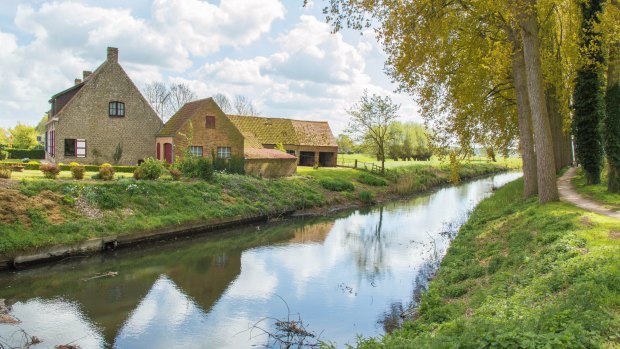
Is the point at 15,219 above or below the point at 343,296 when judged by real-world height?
above

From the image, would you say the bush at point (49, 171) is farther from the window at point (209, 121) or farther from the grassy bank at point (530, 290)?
the grassy bank at point (530, 290)

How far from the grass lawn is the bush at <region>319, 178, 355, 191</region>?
48.2 ft

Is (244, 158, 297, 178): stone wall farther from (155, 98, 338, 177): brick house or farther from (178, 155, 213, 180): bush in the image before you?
(178, 155, 213, 180): bush

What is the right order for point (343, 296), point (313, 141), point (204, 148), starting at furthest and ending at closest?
point (313, 141) → point (204, 148) → point (343, 296)

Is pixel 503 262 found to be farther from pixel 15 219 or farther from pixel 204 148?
pixel 204 148

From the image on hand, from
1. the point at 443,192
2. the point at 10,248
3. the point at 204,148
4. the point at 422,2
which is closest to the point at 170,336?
the point at 10,248

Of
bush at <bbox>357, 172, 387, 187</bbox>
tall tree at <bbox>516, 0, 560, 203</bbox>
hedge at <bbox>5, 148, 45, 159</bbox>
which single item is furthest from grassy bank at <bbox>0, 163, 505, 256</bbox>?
hedge at <bbox>5, 148, 45, 159</bbox>

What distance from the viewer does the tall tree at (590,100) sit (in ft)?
59.4

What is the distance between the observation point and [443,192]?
1519 inches

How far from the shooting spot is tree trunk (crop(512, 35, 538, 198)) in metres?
17.2

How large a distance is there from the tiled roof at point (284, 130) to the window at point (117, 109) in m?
12.4

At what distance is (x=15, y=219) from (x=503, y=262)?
1498 centimetres

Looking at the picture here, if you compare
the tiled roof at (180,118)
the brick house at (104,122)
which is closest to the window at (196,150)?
the tiled roof at (180,118)

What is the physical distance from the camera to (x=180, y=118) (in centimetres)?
3372
